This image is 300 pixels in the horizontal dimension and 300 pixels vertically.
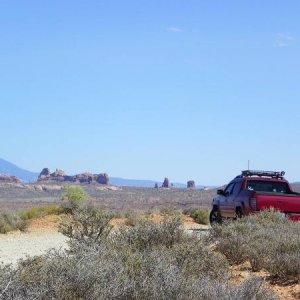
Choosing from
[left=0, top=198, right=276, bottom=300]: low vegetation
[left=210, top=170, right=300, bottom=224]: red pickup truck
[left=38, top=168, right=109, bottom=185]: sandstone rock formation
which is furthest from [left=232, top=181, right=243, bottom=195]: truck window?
[left=38, top=168, right=109, bottom=185]: sandstone rock formation

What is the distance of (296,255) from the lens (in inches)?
389

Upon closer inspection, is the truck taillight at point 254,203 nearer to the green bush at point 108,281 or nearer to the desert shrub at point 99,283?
the green bush at point 108,281

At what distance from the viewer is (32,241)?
18812mm

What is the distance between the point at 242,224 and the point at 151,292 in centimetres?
835

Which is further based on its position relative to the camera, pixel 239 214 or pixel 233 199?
pixel 233 199

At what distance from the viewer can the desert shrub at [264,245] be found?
9.75m

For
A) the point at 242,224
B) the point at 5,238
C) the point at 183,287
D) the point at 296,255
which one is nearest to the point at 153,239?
the point at 296,255

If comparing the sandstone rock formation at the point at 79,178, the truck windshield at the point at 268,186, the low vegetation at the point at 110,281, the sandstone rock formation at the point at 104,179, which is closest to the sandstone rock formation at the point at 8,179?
the sandstone rock formation at the point at 79,178

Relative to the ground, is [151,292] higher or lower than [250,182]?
lower

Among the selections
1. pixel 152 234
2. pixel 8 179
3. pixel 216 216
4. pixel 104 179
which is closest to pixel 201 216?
pixel 216 216

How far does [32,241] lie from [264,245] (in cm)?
977

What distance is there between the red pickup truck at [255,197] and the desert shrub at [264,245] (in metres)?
2.41

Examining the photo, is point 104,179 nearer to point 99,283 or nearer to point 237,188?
point 237,188

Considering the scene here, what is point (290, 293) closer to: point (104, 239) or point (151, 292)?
point (104, 239)
